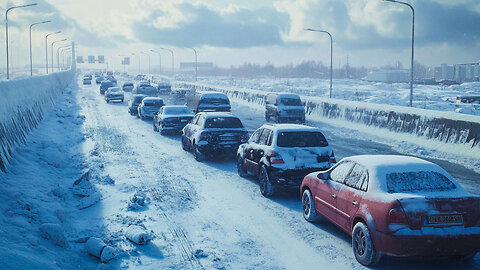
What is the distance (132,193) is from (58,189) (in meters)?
1.64

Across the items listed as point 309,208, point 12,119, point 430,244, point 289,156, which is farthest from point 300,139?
point 12,119

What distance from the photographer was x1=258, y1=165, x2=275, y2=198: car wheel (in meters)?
10.6

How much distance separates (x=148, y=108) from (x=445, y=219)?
2521 cm

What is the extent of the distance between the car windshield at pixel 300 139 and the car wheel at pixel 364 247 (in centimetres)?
398

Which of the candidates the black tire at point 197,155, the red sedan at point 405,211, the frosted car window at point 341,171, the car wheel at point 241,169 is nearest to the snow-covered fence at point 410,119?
the car wheel at point 241,169

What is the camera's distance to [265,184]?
10.7 meters

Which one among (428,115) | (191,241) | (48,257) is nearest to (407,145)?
(428,115)

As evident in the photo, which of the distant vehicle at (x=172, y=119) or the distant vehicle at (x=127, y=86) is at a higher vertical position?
the distant vehicle at (x=127, y=86)

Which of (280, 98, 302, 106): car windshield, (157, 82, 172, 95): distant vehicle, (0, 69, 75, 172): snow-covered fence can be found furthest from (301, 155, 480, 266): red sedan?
(157, 82, 172, 95): distant vehicle

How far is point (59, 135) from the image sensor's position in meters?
20.7

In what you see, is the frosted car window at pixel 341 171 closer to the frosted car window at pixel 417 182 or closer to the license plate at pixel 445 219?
the frosted car window at pixel 417 182

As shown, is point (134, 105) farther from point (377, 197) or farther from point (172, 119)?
point (377, 197)

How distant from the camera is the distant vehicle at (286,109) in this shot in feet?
93.8

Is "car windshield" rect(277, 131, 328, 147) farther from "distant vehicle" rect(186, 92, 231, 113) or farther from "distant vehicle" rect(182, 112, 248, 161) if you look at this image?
"distant vehicle" rect(186, 92, 231, 113)
